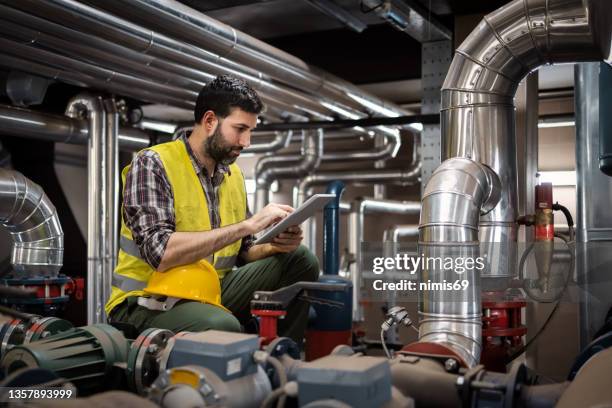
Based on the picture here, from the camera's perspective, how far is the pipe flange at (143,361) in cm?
131

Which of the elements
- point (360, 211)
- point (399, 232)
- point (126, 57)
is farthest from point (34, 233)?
point (399, 232)

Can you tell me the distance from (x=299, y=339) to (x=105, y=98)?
2094mm

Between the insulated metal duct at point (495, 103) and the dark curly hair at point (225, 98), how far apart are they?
1.87ft

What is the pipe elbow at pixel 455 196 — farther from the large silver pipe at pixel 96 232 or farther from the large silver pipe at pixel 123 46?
the large silver pipe at pixel 96 232

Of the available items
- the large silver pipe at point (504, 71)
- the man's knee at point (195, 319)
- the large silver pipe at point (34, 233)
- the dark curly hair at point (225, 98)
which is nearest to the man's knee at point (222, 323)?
the man's knee at point (195, 319)

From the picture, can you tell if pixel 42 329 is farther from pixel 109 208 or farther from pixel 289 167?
pixel 289 167

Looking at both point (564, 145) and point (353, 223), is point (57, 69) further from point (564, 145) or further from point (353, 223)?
point (564, 145)

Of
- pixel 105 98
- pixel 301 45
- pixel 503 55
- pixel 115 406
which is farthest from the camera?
pixel 301 45

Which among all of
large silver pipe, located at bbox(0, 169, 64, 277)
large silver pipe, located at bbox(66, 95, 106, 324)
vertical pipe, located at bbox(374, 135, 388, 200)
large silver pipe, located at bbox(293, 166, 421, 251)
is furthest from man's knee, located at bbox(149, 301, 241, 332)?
vertical pipe, located at bbox(374, 135, 388, 200)

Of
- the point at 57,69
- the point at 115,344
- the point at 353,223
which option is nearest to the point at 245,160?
the point at 353,223

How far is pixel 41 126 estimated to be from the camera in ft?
11.2

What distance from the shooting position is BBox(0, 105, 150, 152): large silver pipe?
3244 millimetres

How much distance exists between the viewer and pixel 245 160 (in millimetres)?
6297

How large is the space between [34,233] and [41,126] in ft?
1.81
